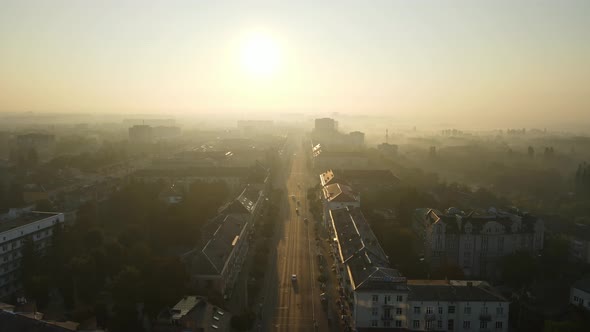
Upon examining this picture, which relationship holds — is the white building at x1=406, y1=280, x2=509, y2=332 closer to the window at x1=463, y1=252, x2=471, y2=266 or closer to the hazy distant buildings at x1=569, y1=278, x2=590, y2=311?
the hazy distant buildings at x1=569, y1=278, x2=590, y2=311

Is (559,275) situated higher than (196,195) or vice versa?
(196,195)

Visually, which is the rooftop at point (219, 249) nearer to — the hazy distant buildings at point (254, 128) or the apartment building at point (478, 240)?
the apartment building at point (478, 240)

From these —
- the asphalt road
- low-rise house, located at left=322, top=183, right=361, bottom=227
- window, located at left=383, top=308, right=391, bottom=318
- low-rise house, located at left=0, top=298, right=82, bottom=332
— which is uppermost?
low-rise house, located at left=322, top=183, right=361, bottom=227

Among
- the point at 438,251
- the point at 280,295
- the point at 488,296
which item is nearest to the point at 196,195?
the point at 280,295

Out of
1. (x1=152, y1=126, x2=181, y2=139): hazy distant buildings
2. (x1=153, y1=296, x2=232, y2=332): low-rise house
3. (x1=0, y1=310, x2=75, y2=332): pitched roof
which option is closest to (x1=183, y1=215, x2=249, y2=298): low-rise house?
(x1=153, y1=296, x2=232, y2=332): low-rise house

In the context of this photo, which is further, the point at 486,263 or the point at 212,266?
the point at 486,263

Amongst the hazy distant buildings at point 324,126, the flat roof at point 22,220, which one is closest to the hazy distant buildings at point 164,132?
the hazy distant buildings at point 324,126

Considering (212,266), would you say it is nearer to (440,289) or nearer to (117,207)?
(440,289)
